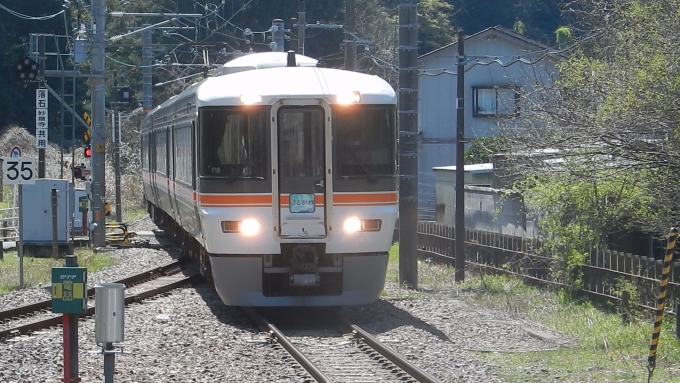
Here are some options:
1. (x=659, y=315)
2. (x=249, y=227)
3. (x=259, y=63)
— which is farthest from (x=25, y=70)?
(x=659, y=315)

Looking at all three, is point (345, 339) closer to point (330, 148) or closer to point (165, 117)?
point (330, 148)

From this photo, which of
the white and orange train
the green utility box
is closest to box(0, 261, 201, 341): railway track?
the white and orange train

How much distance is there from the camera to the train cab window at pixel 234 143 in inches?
458

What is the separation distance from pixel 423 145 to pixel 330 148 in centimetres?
2274

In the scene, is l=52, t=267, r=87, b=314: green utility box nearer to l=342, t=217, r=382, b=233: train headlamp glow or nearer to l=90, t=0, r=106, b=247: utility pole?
l=342, t=217, r=382, b=233: train headlamp glow

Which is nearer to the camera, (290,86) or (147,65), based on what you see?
(290,86)

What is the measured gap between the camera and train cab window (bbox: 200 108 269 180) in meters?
11.6

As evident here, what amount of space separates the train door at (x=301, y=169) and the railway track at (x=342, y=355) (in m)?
1.13

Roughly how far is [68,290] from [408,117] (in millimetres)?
8551

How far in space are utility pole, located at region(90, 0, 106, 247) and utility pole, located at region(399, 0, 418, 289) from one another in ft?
31.9

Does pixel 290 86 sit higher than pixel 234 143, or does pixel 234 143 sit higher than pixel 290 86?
pixel 290 86

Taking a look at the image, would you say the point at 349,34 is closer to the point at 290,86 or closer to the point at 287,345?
the point at 290,86

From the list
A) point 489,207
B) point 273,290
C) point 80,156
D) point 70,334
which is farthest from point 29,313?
point 80,156

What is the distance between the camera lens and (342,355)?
9797mm
